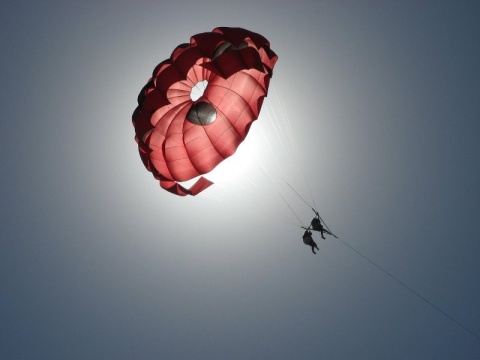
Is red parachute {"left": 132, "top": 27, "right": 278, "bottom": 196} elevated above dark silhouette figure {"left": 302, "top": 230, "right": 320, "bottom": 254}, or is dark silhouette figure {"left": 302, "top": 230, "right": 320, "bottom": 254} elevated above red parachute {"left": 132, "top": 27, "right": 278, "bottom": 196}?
red parachute {"left": 132, "top": 27, "right": 278, "bottom": 196}

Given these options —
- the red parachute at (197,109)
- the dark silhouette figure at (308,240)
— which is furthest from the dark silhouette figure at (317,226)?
the red parachute at (197,109)

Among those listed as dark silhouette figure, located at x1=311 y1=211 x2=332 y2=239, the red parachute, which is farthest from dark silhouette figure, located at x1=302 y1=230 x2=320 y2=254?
the red parachute

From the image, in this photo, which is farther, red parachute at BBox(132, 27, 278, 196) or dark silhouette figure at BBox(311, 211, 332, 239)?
dark silhouette figure at BBox(311, 211, 332, 239)

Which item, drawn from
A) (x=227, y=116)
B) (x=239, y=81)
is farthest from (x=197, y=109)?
(x=239, y=81)

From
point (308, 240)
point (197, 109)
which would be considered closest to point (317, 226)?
point (308, 240)

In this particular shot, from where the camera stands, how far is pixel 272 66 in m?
11.2

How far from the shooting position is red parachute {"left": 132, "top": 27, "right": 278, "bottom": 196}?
10.1m

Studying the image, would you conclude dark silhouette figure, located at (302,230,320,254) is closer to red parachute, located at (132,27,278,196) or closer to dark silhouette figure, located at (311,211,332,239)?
dark silhouette figure, located at (311,211,332,239)

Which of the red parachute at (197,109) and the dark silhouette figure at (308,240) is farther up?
the red parachute at (197,109)

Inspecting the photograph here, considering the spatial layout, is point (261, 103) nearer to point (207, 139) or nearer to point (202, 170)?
point (207, 139)

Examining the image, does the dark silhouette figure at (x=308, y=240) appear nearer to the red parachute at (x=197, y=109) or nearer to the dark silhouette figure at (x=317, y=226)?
the dark silhouette figure at (x=317, y=226)

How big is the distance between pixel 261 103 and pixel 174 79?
2.69 m

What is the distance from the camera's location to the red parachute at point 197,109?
10148 millimetres

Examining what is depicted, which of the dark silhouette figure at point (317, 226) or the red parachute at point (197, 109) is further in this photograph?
the dark silhouette figure at point (317, 226)
